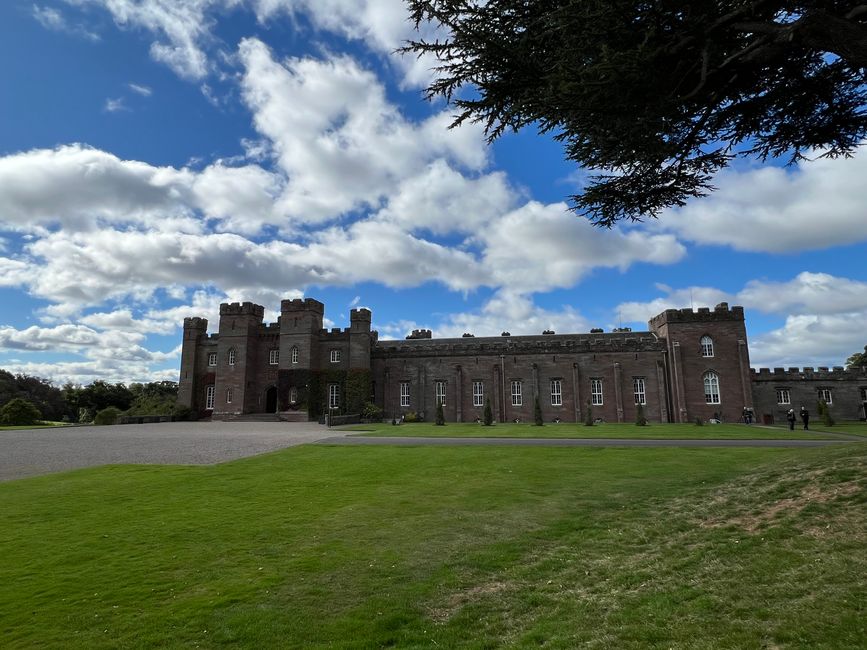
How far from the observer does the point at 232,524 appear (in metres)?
8.99

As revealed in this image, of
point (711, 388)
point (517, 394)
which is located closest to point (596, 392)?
point (517, 394)

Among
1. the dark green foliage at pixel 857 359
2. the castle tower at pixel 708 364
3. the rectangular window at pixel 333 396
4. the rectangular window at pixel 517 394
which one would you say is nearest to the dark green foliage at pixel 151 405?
the rectangular window at pixel 333 396

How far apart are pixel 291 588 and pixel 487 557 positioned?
271cm

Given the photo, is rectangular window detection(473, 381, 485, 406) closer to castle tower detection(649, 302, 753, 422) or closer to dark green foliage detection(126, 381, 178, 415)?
castle tower detection(649, 302, 753, 422)

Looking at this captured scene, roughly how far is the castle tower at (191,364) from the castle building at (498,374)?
11cm

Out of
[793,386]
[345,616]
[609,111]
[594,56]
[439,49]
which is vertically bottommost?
[345,616]

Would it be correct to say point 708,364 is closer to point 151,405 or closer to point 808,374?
point 808,374

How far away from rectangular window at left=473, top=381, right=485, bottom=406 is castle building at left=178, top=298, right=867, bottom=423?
0.10 m

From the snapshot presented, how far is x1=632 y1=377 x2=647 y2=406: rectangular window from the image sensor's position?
45.1 metres

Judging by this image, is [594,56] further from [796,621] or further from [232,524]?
[232,524]

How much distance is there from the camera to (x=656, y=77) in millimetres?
7211

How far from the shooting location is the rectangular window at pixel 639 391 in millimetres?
45147

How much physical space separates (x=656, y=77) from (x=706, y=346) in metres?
42.5

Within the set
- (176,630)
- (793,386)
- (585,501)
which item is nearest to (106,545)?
(176,630)
